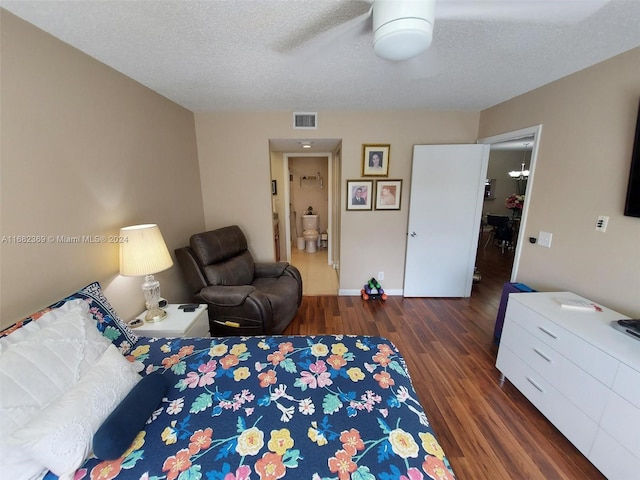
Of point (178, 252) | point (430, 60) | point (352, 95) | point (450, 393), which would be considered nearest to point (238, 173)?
point (178, 252)

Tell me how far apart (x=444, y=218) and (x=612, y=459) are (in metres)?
2.35

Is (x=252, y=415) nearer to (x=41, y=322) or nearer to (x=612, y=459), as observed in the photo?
(x=41, y=322)

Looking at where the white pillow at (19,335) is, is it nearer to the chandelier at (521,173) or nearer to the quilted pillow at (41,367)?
the quilted pillow at (41,367)

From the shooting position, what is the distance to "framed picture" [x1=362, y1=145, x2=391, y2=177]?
304 cm

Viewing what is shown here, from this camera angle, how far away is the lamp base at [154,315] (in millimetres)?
1792

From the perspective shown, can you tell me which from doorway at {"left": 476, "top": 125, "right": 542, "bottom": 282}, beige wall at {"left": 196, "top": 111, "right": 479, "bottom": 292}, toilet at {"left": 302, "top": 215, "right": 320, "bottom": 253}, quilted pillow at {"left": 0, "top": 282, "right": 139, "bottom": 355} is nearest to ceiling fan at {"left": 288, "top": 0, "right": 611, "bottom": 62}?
doorway at {"left": 476, "top": 125, "right": 542, "bottom": 282}

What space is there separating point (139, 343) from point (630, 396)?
260cm

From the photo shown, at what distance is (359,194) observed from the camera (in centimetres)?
316

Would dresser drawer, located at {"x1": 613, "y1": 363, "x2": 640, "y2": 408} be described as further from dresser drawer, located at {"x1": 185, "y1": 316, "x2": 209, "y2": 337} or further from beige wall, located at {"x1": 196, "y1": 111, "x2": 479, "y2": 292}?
dresser drawer, located at {"x1": 185, "y1": 316, "x2": 209, "y2": 337}

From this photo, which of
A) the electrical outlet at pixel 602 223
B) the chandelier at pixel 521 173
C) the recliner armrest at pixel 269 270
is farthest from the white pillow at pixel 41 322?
the chandelier at pixel 521 173

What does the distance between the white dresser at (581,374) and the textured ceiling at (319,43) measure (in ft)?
5.34

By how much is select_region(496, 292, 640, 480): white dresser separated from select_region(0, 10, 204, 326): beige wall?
294 centimetres

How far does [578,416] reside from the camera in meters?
1.37

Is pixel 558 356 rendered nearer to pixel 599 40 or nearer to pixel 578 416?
pixel 578 416
